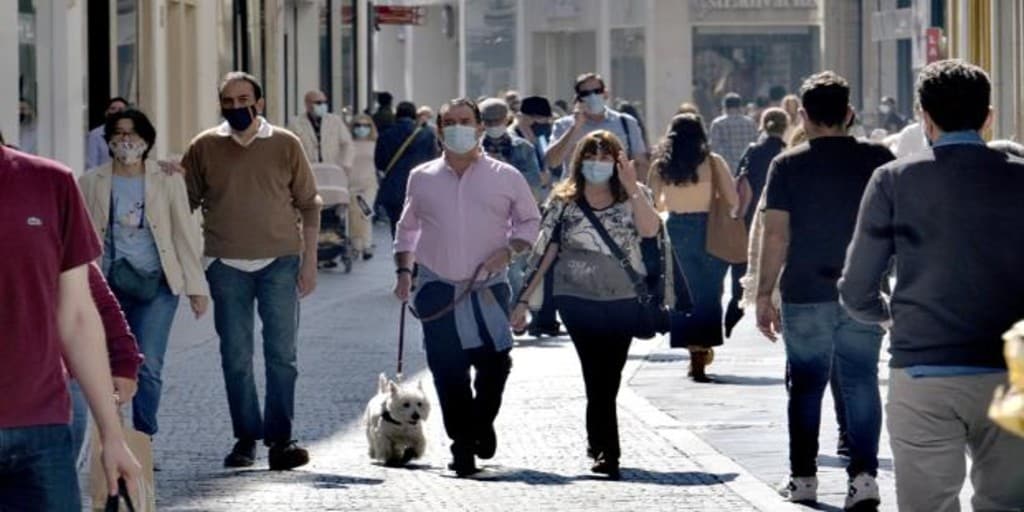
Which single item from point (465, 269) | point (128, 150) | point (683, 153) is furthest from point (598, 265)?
point (683, 153)

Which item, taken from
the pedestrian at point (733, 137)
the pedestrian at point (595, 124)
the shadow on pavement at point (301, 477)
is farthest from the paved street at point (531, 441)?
the pedestrian at point (733, 137)

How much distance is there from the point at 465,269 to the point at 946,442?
5.41 meters

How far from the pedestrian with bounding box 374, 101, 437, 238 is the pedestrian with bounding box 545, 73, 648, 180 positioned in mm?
4266

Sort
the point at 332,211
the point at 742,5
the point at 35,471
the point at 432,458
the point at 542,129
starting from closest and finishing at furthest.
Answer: the point at 35,471 → the point at 432,458 → the point at 542,129 → the point at 332,211 → the point at 742,5

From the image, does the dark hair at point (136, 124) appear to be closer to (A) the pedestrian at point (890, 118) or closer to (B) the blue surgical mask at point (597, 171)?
(B) the blue surgical mask at point (597, 171)

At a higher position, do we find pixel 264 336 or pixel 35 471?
pixel 35 471

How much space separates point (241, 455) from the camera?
43.0ft

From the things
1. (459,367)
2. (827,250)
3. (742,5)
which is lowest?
(459,367)

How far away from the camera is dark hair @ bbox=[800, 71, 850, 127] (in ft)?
36.6

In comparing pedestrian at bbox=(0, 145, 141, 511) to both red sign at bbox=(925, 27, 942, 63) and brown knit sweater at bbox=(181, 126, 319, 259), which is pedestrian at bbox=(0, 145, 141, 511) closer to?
brown knit sweater at bbox=(181, 126, 319, 259)

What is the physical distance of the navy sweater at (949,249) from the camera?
781 centimetres

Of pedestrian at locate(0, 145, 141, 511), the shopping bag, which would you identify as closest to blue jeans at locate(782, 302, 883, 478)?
the shopping bag

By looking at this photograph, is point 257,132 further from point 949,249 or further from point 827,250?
point 949,249

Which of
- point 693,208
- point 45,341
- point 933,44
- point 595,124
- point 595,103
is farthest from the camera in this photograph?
point 933,44
